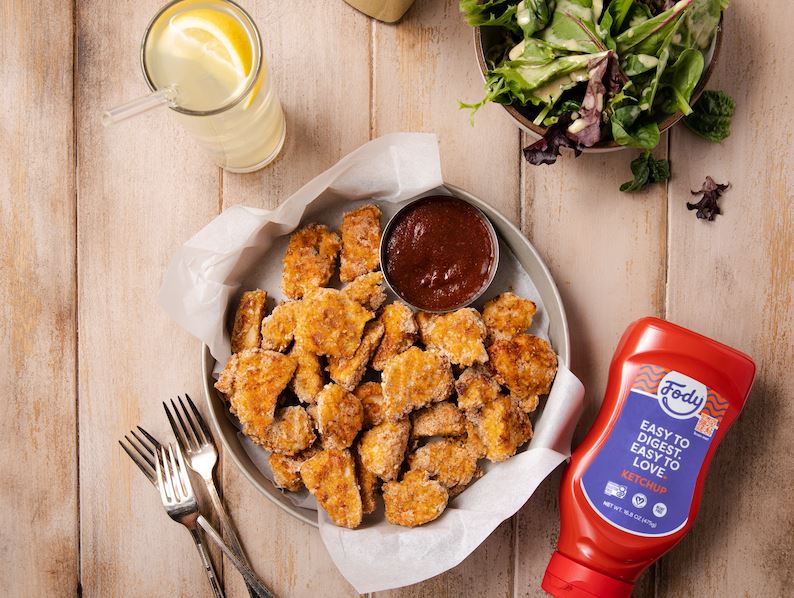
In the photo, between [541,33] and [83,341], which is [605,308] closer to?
[541,33]

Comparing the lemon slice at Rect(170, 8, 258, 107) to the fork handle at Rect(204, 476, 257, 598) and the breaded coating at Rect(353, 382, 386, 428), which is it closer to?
the breaded coating at Rect(353, 382, 386, 428)

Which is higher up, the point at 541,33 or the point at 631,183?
the point at 541,33

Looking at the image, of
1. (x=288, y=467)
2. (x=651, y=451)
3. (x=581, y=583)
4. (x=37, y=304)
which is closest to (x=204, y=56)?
(x=37, y=304)

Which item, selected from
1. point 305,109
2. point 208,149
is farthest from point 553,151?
point 208,149

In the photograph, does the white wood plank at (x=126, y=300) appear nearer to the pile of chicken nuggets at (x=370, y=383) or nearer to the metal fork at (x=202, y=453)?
the metal fork at (x=202, y=453)

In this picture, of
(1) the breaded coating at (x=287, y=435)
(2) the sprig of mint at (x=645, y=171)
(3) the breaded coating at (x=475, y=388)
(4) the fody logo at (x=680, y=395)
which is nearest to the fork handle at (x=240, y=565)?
(1) the breaded coating at (x=287, y=435)

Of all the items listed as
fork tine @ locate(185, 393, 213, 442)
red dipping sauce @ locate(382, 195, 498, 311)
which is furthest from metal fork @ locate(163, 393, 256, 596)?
red dipping sauce @ locate(382, 195, 498, 311)

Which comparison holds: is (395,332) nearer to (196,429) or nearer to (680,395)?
(196,429)
